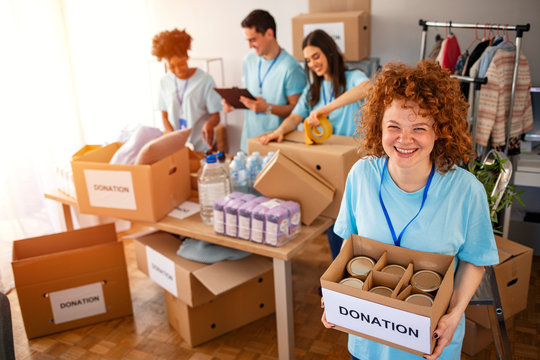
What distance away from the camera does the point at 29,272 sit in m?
2.55

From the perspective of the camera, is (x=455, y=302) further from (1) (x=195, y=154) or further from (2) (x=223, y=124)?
(2) (x=223, y=124)

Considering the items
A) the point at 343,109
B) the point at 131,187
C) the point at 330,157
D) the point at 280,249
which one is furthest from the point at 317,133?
the point at 131,187

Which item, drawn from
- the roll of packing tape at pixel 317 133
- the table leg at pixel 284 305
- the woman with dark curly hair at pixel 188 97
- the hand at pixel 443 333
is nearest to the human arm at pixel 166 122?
the woman with dark curly hair at pixel 188 97

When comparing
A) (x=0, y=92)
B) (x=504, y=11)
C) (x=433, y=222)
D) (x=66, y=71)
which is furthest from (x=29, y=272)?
(x=504, y=11)

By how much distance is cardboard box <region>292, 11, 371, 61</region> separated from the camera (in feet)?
11.5

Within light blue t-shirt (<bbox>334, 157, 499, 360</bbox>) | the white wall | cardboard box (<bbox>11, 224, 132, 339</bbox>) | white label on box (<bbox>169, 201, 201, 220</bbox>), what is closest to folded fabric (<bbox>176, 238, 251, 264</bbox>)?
white label on box (<bbox>169, 201, 201, 220</bbox>)

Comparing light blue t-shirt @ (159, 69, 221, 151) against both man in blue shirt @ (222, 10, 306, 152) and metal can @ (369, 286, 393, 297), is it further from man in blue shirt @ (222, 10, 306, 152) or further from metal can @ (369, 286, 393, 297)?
metal can @ (369, 286, 393, 297)

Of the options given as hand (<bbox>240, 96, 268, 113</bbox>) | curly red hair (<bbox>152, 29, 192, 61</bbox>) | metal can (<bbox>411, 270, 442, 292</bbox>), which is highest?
curly red hair (<bbox>152, 29, 192, 61</bbox>)

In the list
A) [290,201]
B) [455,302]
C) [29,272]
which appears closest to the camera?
[455,302]

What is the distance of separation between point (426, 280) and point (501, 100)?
1.96 m

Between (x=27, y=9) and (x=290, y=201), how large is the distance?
7.95 ft

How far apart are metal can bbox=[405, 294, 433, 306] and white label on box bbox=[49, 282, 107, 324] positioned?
1.91m

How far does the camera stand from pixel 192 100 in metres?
3.64

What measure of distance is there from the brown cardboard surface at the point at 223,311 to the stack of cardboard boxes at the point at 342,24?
183cm
